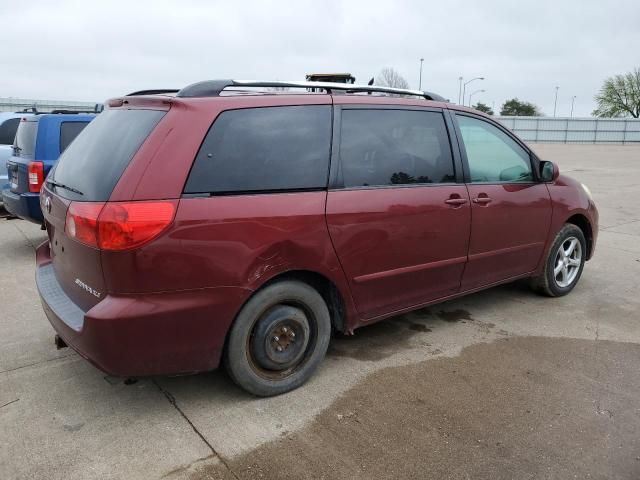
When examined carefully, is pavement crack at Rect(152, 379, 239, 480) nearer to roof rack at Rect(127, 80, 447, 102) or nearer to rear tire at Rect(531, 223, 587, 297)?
roof rack at Rect(127, 80, 447, 102)

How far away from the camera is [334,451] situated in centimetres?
267

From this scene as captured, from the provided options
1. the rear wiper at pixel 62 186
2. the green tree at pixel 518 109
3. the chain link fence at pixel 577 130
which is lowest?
the rear wiper at pixel 62 186

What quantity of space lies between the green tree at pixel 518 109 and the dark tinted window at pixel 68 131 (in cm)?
8138

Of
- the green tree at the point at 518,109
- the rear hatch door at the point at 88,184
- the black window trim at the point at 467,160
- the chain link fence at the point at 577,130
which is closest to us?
the rear hatch door at the point at 88,184

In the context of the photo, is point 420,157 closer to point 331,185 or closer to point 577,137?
point 331,185

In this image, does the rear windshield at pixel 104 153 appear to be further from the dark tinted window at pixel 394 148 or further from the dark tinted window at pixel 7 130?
the dark tinted window at pixel 7 130

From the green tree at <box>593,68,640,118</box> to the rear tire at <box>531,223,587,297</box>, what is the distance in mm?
66950

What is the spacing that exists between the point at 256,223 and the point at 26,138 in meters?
5.17

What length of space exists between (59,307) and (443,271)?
98.6 inches

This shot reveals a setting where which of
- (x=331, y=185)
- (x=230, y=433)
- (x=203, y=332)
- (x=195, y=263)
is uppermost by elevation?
(x=331, y=185)

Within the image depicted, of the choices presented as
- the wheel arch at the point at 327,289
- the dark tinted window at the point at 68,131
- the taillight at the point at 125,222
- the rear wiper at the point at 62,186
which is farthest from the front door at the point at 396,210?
the dark tinted window at the point at 68,131

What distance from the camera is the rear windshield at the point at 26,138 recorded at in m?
6.45

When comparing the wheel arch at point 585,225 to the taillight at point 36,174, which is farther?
Answer: the taillight at point 36,174

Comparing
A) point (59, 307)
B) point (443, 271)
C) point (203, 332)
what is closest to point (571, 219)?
point (443, 271)
